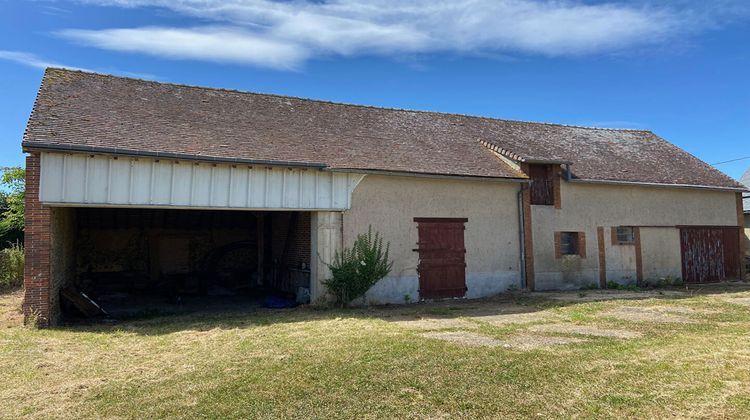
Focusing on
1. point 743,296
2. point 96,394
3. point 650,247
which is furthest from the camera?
point 650,247

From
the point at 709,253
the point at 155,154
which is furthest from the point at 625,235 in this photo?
the point at 155,154

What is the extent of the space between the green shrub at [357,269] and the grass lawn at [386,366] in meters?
1.47

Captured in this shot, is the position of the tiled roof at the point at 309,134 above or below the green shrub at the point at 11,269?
above

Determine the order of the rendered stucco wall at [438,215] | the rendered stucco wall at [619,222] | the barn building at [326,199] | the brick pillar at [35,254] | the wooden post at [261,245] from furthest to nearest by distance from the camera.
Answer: the wooden post at [261,245]
the rendered stucco wall at [619,222]
the rendered stucco wall at [438,215]
the barn building at [326,199]
the brick pillar at [35,254]

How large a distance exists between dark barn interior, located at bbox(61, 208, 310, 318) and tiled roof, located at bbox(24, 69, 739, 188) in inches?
92.5

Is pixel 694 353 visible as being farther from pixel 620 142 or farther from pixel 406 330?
pixel 620 142

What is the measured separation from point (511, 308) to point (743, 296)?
694 centimetres

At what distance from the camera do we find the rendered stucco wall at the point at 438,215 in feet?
41.7

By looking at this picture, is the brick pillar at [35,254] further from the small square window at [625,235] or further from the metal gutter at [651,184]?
the small square window at [625,235]

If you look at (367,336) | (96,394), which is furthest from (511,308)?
(96,394)

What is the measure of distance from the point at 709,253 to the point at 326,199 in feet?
46.0

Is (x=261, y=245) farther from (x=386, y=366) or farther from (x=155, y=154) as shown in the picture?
(x=386, y=366)

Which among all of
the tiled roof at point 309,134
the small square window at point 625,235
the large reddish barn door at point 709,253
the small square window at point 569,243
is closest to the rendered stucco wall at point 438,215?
the tiled roof at point 309,134

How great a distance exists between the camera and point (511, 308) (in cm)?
1186
